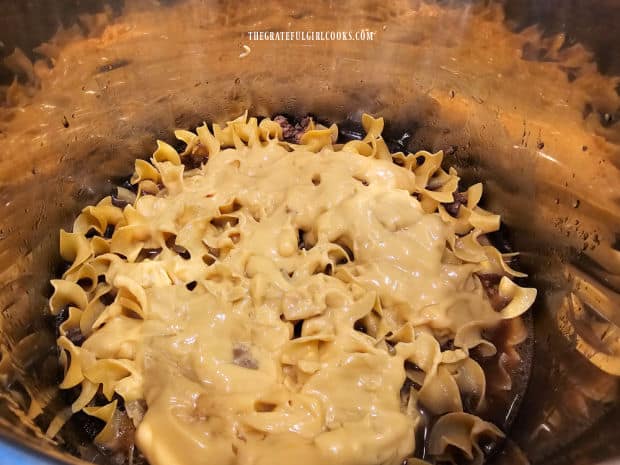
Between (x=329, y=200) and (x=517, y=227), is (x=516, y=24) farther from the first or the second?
(x=329, y=200)

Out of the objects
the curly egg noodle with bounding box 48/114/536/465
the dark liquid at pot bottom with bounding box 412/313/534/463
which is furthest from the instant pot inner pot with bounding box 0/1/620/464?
the curly egg noodle with bounding box 48/114/536/465

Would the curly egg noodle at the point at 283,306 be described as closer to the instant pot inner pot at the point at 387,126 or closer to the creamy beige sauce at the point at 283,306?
the creamy beige sauce at the point at 283,306

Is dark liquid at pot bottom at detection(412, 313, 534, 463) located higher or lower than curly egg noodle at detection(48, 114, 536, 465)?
lower

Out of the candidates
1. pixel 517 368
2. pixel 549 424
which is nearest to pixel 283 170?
pixel 517 368

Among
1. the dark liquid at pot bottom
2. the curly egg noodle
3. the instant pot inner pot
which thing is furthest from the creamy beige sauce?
the instant pot inner pot

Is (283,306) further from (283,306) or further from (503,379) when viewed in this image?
(503,379)

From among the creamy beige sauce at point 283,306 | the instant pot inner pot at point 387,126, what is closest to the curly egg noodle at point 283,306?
the creamy beige sauce at point 283,306

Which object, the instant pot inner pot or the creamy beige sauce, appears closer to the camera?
the creamy beige sauce

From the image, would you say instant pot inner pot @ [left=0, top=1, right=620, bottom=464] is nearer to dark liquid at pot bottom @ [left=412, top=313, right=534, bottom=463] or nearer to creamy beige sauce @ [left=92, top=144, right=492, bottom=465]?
dark liquid at pot bottom @ [left=412, top=313, right=534, bottom=463]
